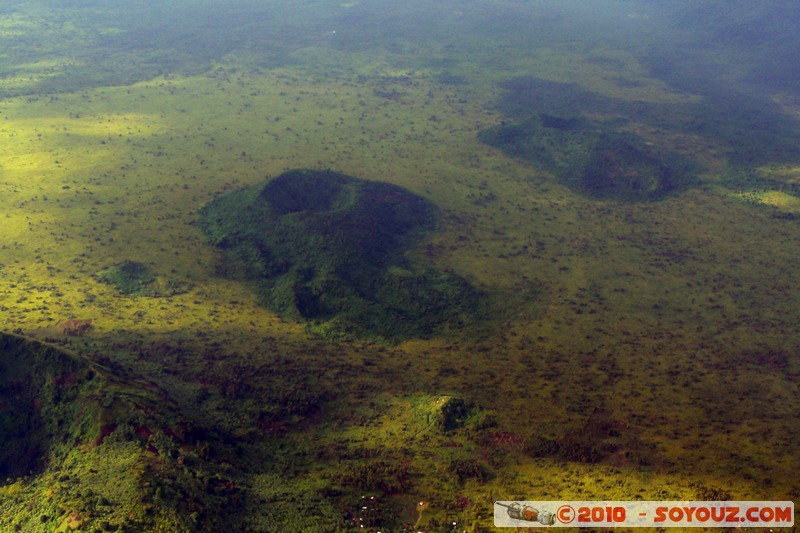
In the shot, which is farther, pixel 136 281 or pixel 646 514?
pixel 136 281

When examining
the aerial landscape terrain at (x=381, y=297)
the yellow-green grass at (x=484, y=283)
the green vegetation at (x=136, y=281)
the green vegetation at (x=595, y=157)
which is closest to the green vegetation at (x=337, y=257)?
the aerial landscape terrain at (x=381, y=297)

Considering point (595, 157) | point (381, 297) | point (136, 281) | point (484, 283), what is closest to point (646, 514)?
point (381, 297)

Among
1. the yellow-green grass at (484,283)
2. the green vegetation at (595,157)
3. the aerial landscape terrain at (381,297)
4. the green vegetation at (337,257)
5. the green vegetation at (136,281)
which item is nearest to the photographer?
the aerial landscape terrain at (381,297)

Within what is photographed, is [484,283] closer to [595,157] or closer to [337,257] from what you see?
[337,257]

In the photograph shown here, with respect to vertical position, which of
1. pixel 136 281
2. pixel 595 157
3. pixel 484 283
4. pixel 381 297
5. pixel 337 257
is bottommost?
pixel 484 283

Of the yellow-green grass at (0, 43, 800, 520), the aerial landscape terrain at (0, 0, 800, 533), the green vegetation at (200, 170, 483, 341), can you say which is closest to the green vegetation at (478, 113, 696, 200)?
the aerial landscape terrain at (0, 0, 800, 533)

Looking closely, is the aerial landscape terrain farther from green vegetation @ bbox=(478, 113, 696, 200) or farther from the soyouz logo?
the soyouz logo

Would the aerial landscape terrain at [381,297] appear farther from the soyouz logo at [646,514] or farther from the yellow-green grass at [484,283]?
the soyouz logo at [646,514]
